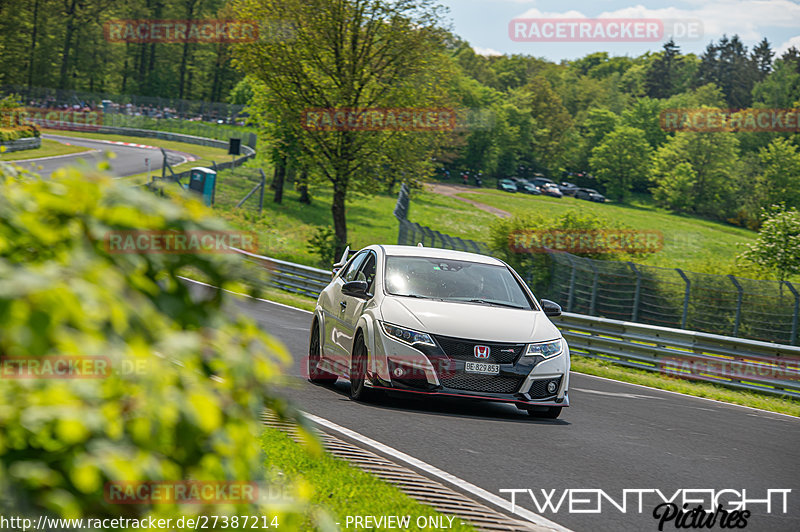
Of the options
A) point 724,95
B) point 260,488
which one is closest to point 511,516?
point 260,488

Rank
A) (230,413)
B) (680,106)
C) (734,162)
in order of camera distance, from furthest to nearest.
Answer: (680,106) < (734,162) < (230,413)

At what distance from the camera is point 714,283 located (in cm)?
2258

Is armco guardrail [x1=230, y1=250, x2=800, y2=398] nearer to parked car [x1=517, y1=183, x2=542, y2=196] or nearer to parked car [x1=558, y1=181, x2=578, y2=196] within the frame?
parked car [x1=517, y1=183, x2=542, y2=196]

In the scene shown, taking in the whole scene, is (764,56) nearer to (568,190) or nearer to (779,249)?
(568,190)

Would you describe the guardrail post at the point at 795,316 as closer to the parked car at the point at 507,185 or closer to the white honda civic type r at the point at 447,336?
the white honda civic type r at the point at 447,336

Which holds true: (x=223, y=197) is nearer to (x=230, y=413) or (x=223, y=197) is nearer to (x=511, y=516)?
(x=511, y=516)

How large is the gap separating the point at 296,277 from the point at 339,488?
23256mm

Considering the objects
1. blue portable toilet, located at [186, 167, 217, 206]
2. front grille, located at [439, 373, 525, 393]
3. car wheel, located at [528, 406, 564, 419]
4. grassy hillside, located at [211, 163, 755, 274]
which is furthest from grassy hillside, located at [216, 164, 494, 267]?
front grille, located at [439, 373, 525, 393]

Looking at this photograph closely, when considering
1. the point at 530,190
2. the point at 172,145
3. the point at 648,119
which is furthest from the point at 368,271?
the point at 648,119

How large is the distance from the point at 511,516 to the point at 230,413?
4178 mm

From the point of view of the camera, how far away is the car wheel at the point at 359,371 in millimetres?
9484

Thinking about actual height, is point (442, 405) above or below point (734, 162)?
below

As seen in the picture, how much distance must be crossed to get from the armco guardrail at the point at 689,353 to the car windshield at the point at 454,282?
26.4 ft

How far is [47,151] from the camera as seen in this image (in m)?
50.3
